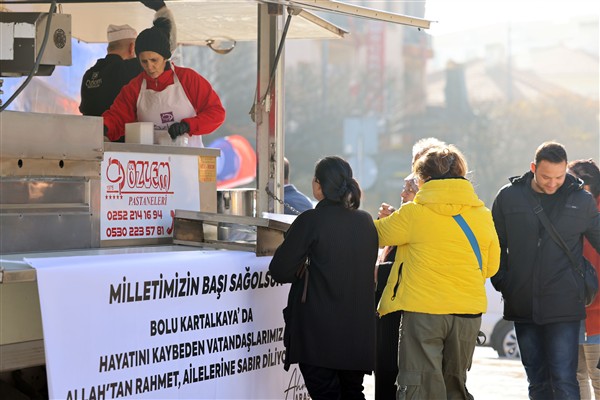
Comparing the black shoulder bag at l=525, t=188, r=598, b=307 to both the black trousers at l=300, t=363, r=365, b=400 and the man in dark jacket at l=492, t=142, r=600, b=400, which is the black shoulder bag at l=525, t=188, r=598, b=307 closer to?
the man in dark jacket at l=492, t=142, r=600, b=400

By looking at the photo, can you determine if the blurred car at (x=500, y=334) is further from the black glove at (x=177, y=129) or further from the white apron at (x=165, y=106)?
the black glove at (x=177, y=129)

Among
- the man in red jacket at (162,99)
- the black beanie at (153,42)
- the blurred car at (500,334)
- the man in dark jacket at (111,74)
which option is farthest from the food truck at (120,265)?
the blurred car at (500,334)

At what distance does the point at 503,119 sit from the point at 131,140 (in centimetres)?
4090

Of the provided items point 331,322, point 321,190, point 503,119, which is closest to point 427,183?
point 321,190

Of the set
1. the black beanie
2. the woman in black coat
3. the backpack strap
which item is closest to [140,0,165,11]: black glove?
the black beanie

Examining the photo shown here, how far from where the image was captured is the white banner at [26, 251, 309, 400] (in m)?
3.97

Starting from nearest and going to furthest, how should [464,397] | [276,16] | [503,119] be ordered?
[464,397] → [276,16] → [503,119]

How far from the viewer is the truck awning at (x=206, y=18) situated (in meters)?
6.00

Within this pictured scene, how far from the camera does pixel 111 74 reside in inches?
266

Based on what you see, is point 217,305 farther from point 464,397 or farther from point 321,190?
point 464,397

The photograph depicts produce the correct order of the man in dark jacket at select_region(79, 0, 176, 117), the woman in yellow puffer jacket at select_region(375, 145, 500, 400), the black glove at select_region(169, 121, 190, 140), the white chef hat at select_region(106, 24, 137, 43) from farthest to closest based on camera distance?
1. the white chef hat at select_region(106, 24, 137, 43)
2. the man in dark jacket at select_region(79, 0, 176, 117)
3. the black glove at select_region(169, 121, 190, 140)
4. the woman in yellow puffer jacket at select_region(375, 145, 500, 400)

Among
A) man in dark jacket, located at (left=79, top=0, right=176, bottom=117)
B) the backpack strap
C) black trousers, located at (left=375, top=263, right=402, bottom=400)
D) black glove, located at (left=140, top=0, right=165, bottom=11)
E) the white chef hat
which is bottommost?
black trousers, located at (left=375, top=263, right=402, bottom=400)

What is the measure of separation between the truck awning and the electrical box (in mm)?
1197

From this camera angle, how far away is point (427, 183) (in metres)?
5.28
